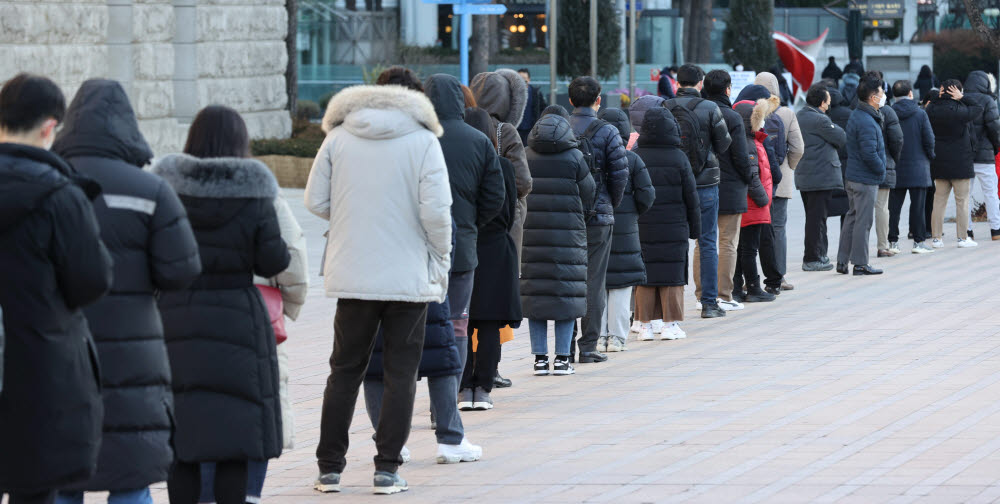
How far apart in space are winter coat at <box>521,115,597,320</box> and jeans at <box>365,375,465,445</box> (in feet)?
8.57

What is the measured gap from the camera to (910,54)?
177ft

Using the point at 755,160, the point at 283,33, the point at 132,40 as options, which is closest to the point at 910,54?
the point at 283,33

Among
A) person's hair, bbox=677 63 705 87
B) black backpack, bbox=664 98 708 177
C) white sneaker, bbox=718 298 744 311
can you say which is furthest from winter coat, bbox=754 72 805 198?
black backpack, bbox=664 98 708 177

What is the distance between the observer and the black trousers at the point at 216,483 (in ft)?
19.2

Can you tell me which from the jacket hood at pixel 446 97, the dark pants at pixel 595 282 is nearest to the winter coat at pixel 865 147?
the dark pants at pixel 595 282

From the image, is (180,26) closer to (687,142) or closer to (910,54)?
(687,142)

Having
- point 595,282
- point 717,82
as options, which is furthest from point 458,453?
point 717,82

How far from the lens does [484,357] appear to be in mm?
9141

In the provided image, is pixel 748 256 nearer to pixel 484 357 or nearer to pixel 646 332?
pixel 646 332

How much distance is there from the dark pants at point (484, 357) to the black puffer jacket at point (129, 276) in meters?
3.90

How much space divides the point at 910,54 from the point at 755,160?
42.2 metres

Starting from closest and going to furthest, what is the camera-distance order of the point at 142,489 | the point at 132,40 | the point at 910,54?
the point at 142,489 < the point at 132,40 < the point at 910,54

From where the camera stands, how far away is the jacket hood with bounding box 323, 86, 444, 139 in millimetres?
6832

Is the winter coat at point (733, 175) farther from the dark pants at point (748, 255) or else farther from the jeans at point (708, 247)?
the dark pants at point (748, 255)
